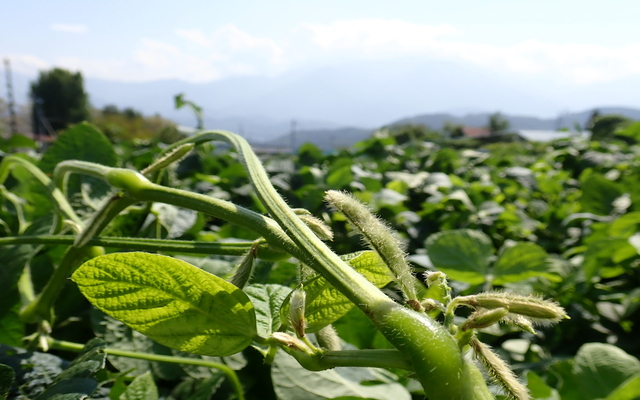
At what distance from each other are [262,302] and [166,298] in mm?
117

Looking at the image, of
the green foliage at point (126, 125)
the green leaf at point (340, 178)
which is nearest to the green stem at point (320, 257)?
the green leaf at point (340, 178)

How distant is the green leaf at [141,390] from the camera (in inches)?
20.3

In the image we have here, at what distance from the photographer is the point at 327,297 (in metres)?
0.40

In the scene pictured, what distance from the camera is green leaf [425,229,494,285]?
40.4 inches

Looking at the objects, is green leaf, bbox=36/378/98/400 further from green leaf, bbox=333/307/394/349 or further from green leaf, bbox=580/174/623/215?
green leaf, bbox=580/174/623/215

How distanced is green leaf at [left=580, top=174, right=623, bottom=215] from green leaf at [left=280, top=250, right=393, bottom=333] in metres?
1.54

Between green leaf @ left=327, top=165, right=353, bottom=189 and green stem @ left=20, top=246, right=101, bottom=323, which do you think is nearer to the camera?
green stem @ left=20, top=246, right=101, bottom=323

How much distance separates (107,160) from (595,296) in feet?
3.86

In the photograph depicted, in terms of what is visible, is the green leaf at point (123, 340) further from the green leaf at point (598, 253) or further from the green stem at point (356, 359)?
the green leaf at point (598, 253)

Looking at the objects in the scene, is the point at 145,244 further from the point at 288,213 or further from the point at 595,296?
the point at 595,296

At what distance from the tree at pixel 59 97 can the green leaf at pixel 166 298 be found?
4672 cm

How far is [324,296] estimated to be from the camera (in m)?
0.40

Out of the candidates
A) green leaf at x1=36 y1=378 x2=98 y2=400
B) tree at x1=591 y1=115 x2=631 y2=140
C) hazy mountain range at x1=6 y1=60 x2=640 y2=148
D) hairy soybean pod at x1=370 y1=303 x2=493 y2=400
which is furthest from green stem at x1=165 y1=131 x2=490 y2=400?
hazy mountain range at x1=6 y1=60 x2=640 y2=148

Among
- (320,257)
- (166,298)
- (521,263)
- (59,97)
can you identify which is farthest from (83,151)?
(59,97)
